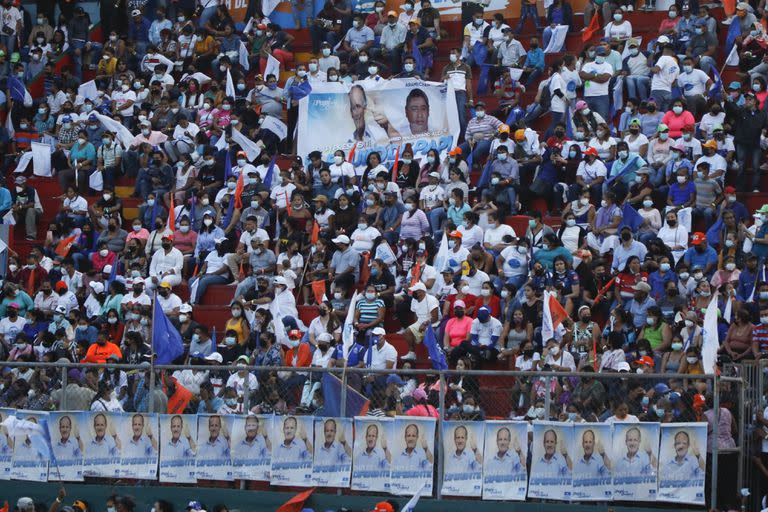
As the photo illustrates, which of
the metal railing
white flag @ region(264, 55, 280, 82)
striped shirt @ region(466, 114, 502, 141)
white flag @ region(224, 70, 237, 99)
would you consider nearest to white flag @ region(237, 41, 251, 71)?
white flag @ region(264, 55, 280, 82)

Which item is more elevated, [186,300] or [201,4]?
[201,4]

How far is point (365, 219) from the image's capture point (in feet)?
88.6

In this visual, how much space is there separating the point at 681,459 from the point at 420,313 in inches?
272

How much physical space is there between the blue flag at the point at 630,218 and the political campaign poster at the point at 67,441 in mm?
9275

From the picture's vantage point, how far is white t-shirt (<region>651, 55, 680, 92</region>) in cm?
2858

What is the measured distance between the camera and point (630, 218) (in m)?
25.5

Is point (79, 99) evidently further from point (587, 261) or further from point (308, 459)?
point (308, 459)

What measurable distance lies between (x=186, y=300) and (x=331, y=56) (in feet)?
24.6

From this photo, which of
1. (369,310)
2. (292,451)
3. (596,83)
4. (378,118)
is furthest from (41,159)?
(292,451)

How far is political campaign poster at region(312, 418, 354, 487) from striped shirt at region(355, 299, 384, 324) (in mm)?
5310

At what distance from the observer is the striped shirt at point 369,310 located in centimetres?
2462

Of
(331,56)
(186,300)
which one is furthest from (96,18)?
(186,300)

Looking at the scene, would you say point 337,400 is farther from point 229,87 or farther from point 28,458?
point 229,87

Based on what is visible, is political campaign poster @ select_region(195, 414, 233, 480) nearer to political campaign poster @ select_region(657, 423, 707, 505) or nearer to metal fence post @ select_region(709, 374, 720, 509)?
political campaign poster @ select_region(657, 423, 707, 505)
